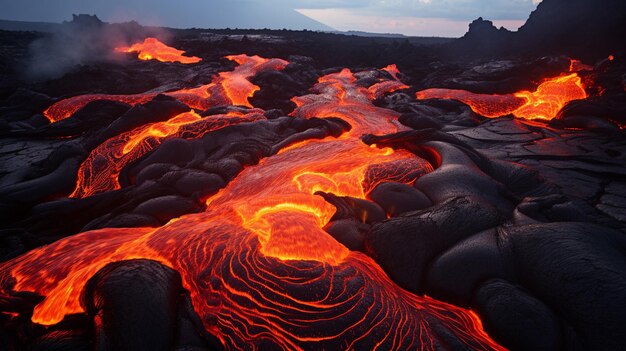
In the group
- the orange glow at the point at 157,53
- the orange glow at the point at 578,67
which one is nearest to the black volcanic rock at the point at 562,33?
the orange glow at the point at 578,67

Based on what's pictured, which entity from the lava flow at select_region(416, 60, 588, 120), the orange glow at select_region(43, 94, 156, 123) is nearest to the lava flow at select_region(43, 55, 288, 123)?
the orange glow at select_region(43, 94, 156, 123)

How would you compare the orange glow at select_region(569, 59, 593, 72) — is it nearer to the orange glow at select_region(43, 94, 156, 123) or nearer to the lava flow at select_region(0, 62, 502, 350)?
the lava flow at select_region(0, 62, 502, 350)

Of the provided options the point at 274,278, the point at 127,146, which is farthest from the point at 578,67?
the point at 127,146

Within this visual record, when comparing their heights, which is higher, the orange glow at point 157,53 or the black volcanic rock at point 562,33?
the black volcanic rock at point 562,33

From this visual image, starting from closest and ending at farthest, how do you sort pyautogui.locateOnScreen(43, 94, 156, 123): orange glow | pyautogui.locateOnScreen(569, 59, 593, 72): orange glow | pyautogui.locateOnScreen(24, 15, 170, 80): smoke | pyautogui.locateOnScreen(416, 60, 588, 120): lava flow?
pyautogui.locateOnScreen(43, 94, 156, 123): orange glow < pyautogui.locateOnScreen(416, 60, 588, 120): lava flow < pyautogui.locateOnScreen(569, 59, 593, 72): orange glow < pyautogui.locateOnScreen(24, 15, 170, 80): smoke

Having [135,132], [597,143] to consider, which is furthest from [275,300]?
[597,143]

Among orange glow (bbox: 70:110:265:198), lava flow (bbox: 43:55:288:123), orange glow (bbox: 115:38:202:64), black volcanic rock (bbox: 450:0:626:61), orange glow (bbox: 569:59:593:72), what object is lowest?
orange glow (bbox: 70:110:265:198)

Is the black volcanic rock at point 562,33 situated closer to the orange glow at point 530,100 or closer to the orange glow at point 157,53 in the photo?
the orange glow at point 530,100
